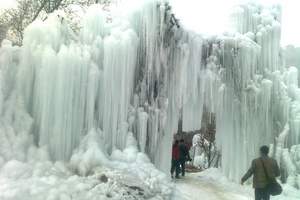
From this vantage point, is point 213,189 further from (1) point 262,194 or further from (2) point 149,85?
(1) point 262,194

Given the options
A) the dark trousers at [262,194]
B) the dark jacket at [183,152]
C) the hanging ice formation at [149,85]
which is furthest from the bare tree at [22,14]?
the dark trousers at [262,194]

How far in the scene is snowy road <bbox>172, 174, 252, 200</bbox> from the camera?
15.0 metres

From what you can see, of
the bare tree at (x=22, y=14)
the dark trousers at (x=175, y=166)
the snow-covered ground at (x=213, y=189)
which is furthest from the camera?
the bare tree at (x=22, y=14)

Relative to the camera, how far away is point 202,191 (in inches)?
655

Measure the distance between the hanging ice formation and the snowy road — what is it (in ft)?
3.75

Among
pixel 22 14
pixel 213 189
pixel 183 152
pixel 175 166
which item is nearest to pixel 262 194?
pixel 213 189

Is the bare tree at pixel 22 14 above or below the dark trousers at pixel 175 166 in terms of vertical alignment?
above

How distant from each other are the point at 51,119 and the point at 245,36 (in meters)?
8.15

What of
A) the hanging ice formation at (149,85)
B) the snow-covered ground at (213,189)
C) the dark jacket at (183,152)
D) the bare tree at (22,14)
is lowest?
the snow-covered ground at (213,189)

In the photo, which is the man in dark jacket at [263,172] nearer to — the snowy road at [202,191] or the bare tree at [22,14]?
the snowy road at [202,191]

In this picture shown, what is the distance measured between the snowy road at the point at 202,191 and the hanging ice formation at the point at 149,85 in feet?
3.75

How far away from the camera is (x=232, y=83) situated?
18.8m

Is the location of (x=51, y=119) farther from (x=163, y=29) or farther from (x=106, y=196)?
(x=163, y=29)

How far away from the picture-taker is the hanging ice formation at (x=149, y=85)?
13609 mm
